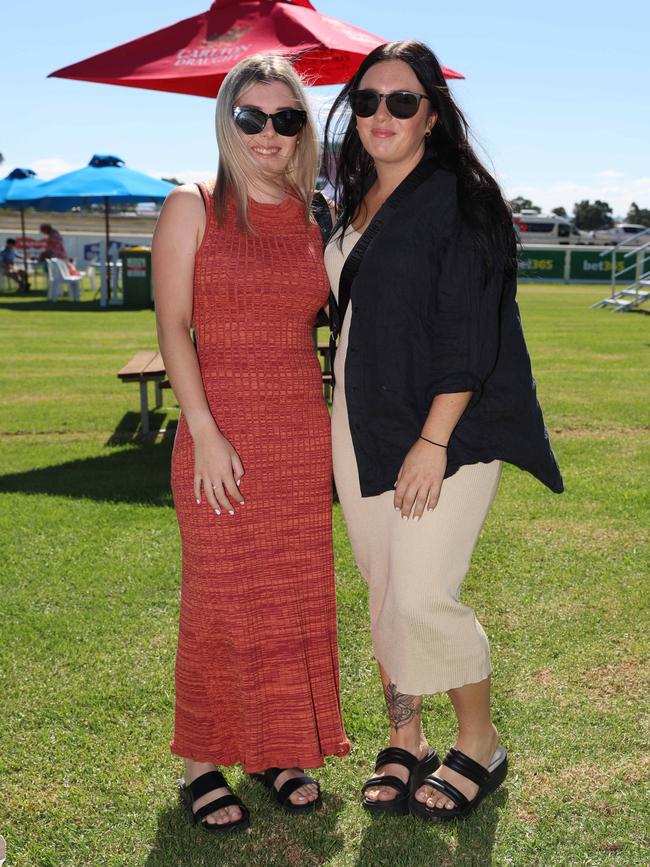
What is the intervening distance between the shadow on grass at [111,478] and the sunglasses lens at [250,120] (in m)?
3.67

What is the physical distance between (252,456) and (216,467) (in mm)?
127

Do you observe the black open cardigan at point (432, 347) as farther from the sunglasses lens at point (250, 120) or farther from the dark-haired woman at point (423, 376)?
the sunglasses lens at point (250, 120)

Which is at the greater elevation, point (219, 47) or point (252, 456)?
point (219, 47)

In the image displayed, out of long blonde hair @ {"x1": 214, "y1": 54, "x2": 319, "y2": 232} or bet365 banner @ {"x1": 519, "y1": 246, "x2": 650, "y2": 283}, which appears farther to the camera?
bet365 banner @ {"x1": 519, "y1": 246, "x2": 650, "y2": 283}

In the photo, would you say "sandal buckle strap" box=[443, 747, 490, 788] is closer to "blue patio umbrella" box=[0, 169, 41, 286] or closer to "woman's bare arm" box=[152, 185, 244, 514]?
"woman's bare arm" box=[152, 185, 244, 514]

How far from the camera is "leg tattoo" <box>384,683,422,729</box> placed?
104 inches

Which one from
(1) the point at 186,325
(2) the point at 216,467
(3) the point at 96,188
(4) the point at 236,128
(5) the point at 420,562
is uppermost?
(3) the point at 96,188

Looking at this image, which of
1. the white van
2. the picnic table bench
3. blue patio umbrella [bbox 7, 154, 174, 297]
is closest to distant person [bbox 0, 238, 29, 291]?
blue patio umbrella [bbox 7, 154, 174, 297]

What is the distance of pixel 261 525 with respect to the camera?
2512 millimetres

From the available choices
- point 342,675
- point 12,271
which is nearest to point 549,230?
point 12,271

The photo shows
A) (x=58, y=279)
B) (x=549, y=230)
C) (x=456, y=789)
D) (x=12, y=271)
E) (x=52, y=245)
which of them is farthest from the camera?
(x=549, y=230)

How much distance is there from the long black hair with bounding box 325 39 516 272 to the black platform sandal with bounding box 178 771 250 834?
1.60 metres

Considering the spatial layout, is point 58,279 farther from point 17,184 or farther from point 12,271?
point 12,271

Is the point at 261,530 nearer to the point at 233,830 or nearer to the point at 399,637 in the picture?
the point at 399,637
